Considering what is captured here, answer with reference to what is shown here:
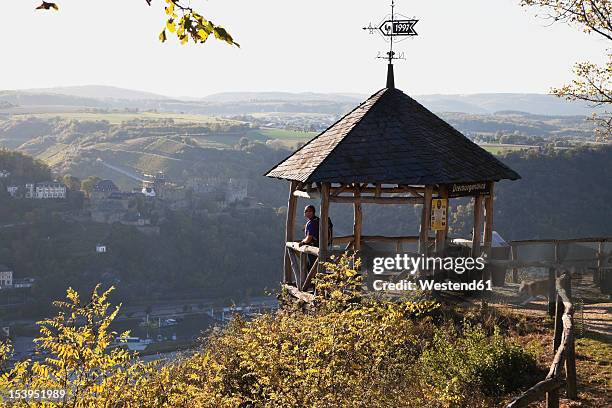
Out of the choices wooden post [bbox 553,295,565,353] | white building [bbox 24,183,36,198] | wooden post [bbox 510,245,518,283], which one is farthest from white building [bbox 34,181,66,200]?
wooden post [bbox 553,295,565,353]

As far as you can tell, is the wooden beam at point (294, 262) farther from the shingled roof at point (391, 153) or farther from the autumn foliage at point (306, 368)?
the autumn foliage at point (306, 368)

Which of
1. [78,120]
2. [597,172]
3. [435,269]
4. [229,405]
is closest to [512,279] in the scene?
[435,269]

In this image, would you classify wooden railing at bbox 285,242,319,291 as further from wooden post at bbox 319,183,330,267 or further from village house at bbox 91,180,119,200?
village house at bbox 91,180,119,200

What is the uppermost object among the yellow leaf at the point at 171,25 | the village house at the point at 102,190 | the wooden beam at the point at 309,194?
the yellow leaf at the point at 171,25

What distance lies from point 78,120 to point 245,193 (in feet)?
270

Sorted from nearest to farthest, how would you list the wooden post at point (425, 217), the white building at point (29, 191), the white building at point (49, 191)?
the wooden post at point (425, 217) < the white building at point (29, 191) < the white building at point (49, 191)

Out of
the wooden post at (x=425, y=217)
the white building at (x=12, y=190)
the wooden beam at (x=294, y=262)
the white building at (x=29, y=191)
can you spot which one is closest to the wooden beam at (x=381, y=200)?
the wooden post at (x=425, y=217)

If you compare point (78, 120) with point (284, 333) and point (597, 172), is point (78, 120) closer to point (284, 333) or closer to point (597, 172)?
point (597, 172)

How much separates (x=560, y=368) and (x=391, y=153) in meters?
4.88

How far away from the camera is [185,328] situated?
67688 mm

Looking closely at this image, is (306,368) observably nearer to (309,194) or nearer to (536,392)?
(536,392)

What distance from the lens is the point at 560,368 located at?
5.98 metres

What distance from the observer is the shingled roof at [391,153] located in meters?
10.0
